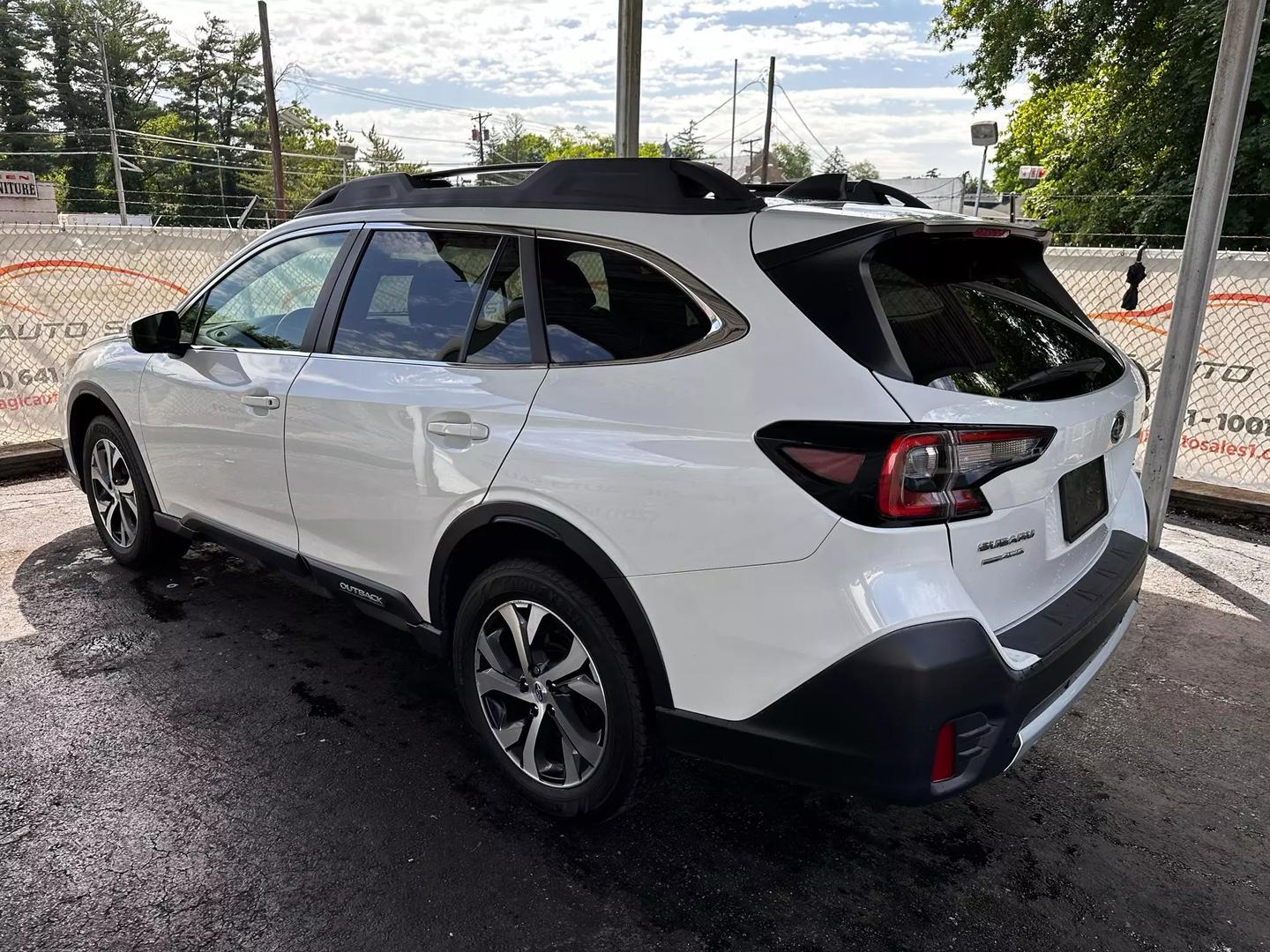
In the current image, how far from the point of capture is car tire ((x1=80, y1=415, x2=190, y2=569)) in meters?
4.38

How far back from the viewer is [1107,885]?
2.51 meters

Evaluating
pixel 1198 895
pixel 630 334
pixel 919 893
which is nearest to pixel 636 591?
pixel 630 334

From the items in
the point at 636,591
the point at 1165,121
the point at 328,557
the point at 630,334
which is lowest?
the point at 328,557

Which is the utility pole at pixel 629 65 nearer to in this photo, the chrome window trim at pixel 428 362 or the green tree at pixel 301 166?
the chrome window trim at pixel 428 362

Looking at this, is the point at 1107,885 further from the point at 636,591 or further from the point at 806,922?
the point at 636,591

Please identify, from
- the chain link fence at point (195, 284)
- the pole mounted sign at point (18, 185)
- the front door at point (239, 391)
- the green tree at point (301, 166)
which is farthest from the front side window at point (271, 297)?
the green tree at point (301, 166)

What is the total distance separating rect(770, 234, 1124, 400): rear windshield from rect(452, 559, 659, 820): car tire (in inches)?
41.9

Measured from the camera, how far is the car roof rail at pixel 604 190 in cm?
240

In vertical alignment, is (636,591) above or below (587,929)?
above

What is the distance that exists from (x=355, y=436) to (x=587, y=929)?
1.71m

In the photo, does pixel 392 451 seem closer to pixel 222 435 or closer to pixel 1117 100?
pixel 222 435

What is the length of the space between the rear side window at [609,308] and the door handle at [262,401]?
Answer: 4.28 feet

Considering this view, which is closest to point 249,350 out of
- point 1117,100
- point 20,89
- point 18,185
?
point 1117,100

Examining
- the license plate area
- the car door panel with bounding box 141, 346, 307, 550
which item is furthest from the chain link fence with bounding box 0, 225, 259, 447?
the license plate area
